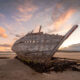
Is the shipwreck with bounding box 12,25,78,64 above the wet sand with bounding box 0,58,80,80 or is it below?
above

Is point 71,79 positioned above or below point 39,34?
below

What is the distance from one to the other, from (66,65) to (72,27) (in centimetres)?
430

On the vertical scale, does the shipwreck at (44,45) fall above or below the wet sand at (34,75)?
above

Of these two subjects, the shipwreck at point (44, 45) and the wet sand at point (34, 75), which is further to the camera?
Answer: the shipwreck at point (44, 45)

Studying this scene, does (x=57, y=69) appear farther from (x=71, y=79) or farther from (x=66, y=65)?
(x=71, y=79)

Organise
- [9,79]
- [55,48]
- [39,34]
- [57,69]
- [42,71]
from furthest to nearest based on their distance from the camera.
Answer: [39,34]
[55,48]
[57,69]
[42,71]
[9,79]

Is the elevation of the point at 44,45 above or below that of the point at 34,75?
above

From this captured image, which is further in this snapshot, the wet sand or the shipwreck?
the shipwreck

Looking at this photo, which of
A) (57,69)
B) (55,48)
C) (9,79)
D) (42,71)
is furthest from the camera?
(55,48)

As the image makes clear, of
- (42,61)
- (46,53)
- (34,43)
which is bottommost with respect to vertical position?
(42,61)

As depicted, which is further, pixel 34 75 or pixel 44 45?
pixel 44 45

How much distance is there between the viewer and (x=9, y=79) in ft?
20.7

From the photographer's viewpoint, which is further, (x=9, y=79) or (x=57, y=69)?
(x=57, y=69)

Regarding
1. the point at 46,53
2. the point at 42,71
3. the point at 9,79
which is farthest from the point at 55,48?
the point at 9,79
